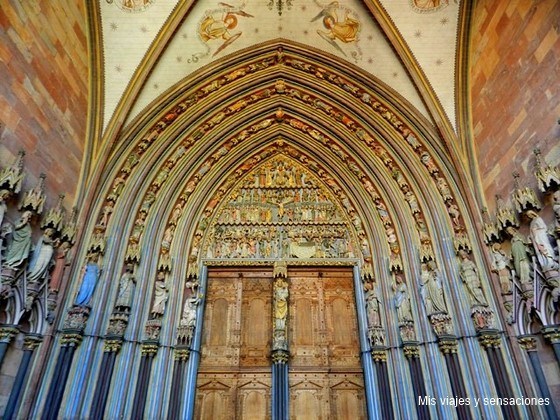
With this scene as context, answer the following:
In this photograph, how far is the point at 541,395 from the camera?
18.4 feet

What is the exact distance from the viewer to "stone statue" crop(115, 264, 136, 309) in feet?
23.5

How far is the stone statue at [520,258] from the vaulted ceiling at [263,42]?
7.79ft

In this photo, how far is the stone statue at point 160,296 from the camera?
24.6 feet

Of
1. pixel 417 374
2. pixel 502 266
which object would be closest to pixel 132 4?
pixel 502 266

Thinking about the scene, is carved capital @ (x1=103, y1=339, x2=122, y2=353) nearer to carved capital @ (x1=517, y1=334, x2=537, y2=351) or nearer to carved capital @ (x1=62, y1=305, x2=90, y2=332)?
carved capital @ (x1=62, y1=305, x2=90, y2=332)

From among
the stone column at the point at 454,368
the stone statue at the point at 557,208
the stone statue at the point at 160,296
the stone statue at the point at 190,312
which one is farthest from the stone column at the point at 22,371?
the stone statue at the point at 557,208

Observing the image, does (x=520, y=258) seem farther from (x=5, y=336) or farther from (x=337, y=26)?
(x=5, y=336)

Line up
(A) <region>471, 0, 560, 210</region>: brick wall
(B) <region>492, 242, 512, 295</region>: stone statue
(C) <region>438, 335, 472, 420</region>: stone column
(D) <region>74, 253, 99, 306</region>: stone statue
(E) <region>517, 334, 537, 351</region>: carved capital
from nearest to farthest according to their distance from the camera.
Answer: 1. (A) <region>471, 0, 560, 210</region>: brick wall
2. (E) <region>517, 334, 537, 351</region>: carved capital
3. (C) <region>438, 335, 472, 420</region>: stone column
4. (B) <region>492, 242, 512, 295</region>: stone statue
5. (D) <region>74, 253, 99, 306</region>: stone statue

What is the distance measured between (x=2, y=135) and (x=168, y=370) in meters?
5.00

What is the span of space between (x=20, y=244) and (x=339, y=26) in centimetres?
768

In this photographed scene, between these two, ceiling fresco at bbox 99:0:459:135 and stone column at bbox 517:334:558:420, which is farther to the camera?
ceiling fresco at bbox 99:0:459:135

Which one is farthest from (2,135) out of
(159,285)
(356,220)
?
(356,220)

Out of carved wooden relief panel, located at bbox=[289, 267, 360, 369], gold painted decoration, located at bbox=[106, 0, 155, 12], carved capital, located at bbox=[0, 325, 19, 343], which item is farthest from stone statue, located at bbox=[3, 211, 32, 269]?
carved wooden relief panel, located at bbox=[289, 267, 360, 369]

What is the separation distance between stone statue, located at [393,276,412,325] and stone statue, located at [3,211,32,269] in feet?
22.2
